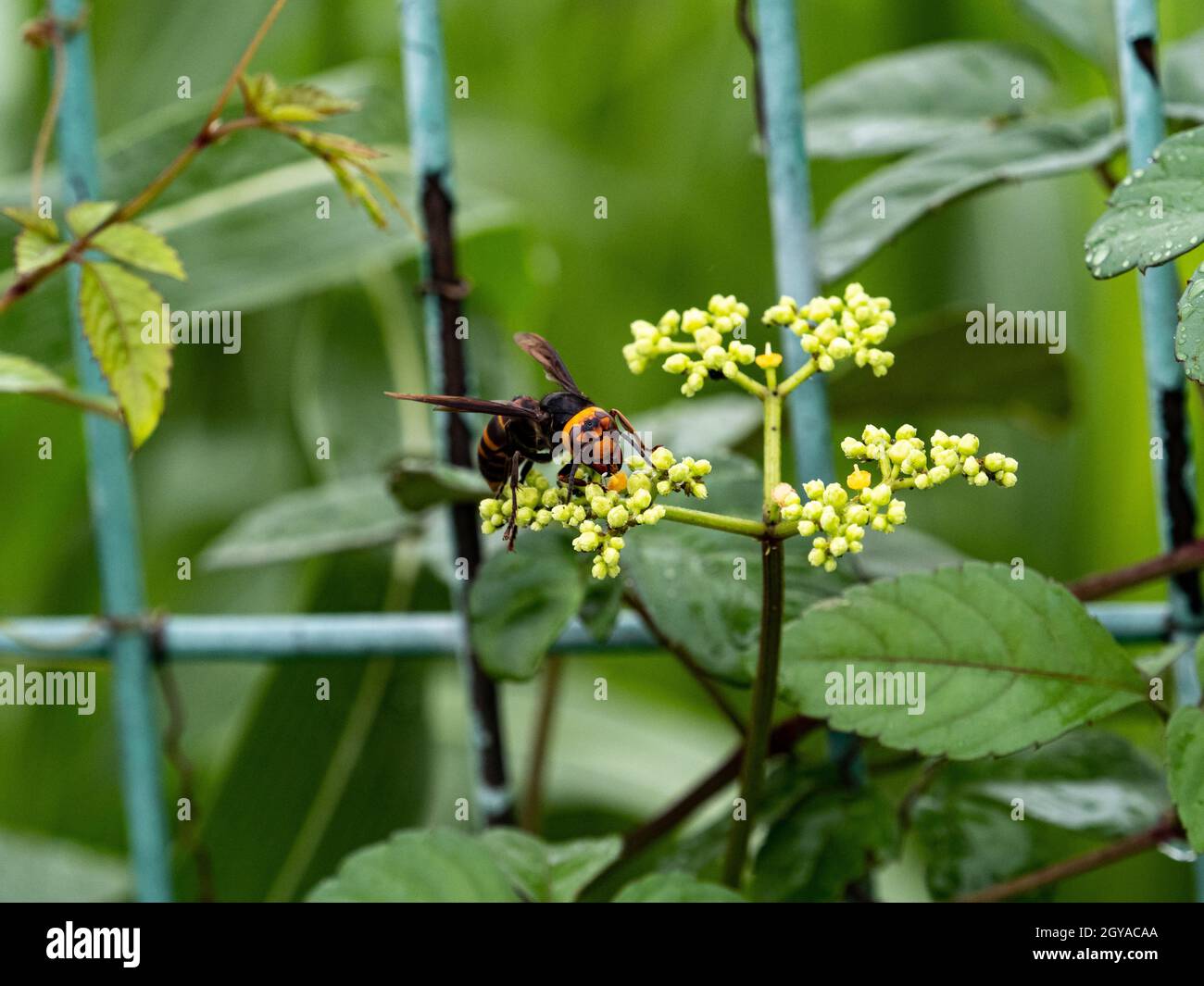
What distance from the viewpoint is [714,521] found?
269 mm

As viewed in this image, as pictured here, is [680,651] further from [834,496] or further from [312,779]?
[312,779]

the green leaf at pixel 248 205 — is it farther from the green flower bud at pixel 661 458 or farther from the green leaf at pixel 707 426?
the green flower bud at pixel 661 458

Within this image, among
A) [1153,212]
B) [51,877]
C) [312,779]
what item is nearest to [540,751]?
[312,779]

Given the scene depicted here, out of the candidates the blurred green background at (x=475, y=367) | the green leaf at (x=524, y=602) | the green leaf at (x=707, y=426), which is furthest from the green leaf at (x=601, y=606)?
the blurred green background at (x=475, y=367)

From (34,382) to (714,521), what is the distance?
22cm

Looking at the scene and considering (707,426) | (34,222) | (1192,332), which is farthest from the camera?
(707,426)

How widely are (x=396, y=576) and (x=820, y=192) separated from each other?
1.54ft

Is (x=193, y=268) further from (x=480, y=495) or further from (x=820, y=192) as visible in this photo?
(x=820, y=192)

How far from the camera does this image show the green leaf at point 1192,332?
9.8 inches

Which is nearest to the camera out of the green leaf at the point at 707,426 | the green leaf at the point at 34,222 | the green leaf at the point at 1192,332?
the green leaf at the point at 1192,332

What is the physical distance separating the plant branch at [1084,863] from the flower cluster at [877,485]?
0.47ft

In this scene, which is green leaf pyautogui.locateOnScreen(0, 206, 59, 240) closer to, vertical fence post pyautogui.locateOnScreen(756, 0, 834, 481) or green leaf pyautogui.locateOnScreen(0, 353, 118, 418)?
green leaf pyautogui.locateOnScreen(0, 353, 118, 418)

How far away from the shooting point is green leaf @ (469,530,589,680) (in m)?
0.34
